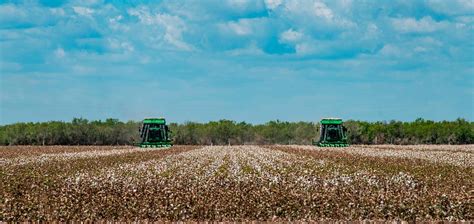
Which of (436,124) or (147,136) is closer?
(147,136)

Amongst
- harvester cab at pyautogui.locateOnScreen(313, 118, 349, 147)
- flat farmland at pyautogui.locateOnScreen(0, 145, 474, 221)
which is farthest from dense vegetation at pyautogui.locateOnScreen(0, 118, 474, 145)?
flat farmland at pyautogui.locateOnScreen(0, 145, 474, 221)

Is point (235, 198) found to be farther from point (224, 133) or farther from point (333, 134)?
point (224, 133)

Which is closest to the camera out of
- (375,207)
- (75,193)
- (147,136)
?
A: (375,207)

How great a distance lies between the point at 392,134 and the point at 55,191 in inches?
3283

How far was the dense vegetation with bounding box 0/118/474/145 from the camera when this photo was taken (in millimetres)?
96250

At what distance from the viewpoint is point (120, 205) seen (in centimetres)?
1625

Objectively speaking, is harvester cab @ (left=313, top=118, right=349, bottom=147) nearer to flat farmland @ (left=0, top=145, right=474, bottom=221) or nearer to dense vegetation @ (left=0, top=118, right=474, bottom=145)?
dense vegetation @ (left=0, top=118, right=474, bottom=145)

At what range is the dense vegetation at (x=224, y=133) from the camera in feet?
316

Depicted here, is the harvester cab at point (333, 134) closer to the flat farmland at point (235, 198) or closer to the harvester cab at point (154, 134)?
the harvester cab at point (154, 134)

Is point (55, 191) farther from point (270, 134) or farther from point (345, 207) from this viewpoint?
point (270, 134)

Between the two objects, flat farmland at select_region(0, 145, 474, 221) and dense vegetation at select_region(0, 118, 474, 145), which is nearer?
flat farmland at select_region(0, 145, 474, 221)

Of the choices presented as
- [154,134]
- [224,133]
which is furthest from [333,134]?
[224,133]

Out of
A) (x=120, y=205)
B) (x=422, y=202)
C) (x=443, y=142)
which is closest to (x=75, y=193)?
(x=120, y=205)

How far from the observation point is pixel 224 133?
104 m
